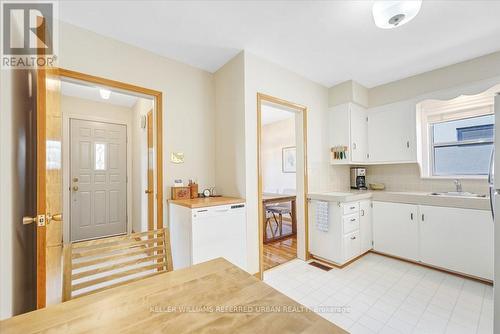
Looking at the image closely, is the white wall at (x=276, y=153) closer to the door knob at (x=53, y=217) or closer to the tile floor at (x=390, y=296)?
the tile floor at (x=390, y=296)

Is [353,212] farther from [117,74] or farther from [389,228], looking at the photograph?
[117,74]

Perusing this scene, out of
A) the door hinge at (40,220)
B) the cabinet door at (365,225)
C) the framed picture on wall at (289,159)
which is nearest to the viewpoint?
the door hinge at (40,220)

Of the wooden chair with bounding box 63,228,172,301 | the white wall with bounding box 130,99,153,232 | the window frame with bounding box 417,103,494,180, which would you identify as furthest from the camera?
the white wall with bounding box 130,99,153,232

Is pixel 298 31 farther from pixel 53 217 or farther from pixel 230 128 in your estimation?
Result: pixel 53 217

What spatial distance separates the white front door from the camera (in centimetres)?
354

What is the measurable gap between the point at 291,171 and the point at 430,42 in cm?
360

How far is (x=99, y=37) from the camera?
1.99 meters

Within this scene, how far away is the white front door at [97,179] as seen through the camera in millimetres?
3545

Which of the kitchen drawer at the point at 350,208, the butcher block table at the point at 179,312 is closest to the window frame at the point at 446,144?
the kitchen drawer at the point at 350,208

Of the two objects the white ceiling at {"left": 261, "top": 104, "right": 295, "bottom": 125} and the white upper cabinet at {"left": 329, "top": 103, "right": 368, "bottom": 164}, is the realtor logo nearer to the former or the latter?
the white upper cabinet at {"left": 329, "top": 103, "right": 368, "bottom": 164}

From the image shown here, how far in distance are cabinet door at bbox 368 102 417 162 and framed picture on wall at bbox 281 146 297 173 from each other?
2136 mm

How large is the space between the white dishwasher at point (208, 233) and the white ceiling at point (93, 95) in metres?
2.28

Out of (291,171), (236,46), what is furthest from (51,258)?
(291,171)

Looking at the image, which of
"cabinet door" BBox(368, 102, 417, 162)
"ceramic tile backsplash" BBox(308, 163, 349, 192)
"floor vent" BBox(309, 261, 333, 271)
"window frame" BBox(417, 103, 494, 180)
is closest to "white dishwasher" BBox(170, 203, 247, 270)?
"floor vent" BBox(309, 261, 333, 271)
